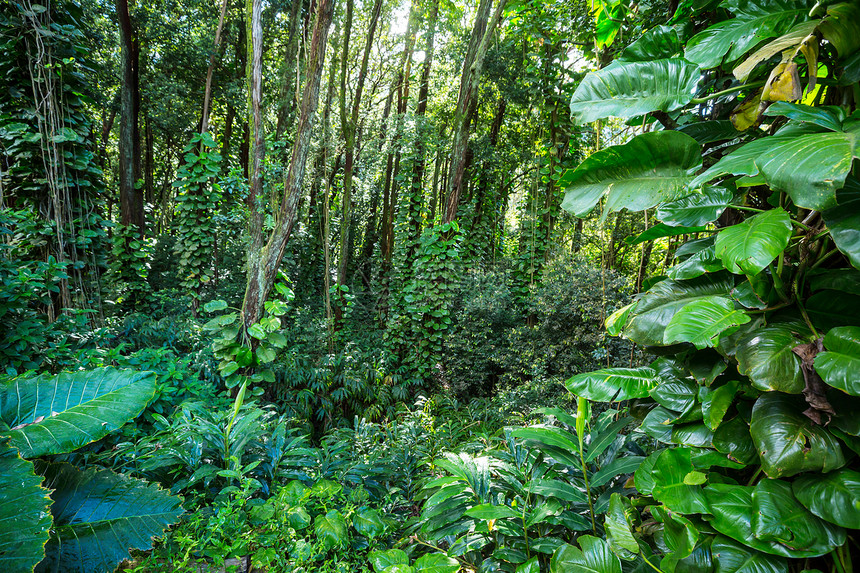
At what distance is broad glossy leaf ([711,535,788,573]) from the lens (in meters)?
0.91

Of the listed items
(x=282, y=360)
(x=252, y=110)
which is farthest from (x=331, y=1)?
(x=282, y=360)

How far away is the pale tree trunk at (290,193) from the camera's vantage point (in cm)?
357

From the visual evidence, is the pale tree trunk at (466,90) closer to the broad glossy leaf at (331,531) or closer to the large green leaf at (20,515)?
the broad glossy leaf at (331,531)

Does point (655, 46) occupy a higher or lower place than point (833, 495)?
higher

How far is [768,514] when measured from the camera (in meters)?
0.88

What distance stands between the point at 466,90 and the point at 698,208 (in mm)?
5025

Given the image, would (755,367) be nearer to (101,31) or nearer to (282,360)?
(282,360)

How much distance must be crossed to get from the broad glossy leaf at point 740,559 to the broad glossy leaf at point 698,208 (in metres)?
0.87

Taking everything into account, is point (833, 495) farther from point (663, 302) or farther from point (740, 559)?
point (663, 302)

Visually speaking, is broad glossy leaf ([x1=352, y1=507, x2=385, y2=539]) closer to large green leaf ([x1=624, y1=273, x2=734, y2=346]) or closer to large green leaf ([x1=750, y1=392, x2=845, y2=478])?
large green leaf ([x1=624, y1=273, x2=734, y2=346])

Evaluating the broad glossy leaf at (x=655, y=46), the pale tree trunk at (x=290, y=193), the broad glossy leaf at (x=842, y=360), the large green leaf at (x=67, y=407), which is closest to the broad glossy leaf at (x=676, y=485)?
the broad glossy leaf at (x=842, y=360)

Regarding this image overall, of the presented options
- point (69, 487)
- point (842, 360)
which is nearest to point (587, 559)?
point (842, 360)

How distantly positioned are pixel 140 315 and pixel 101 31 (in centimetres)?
654

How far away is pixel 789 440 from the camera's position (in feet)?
2.91
